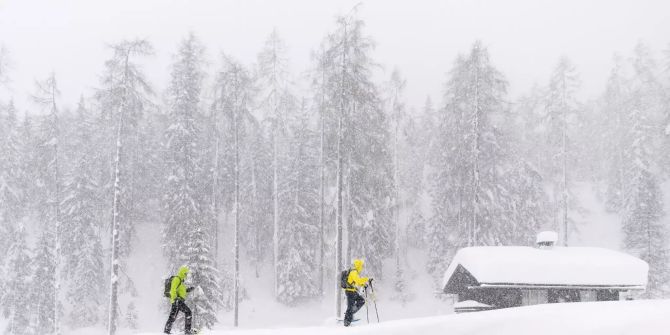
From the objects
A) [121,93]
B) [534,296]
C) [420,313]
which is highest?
[121,93]

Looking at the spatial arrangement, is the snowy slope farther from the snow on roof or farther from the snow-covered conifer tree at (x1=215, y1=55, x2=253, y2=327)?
the snow-covered conifer tree at (x1=215, y1=55, x2=253, y2=327)

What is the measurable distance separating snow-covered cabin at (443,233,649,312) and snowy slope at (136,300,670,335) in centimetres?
1366

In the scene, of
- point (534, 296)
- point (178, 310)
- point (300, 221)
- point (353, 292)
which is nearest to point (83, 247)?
point (300, 221)

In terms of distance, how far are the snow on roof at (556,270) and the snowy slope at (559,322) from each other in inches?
534

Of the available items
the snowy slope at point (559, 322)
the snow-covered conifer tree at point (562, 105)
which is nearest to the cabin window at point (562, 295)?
the snowy slope at point (559, 322)

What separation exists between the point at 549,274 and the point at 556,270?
0.32m

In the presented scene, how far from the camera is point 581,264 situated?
21578 millimetres

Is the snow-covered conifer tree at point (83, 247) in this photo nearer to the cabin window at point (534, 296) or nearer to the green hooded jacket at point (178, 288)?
the cabin window at point (534, 296)

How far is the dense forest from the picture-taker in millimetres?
27062

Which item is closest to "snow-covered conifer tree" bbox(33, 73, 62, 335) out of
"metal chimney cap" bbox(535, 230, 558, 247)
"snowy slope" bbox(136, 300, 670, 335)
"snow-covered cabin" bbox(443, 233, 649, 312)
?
"snow-covered cabin" bbox(443, 233, 649, 312)

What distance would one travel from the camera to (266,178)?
4459 cm

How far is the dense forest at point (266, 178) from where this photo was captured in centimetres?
2706

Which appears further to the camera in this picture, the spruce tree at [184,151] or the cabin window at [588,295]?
the spruce tree at [184,151]

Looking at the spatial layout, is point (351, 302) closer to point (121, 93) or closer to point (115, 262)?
point (115, 262)
